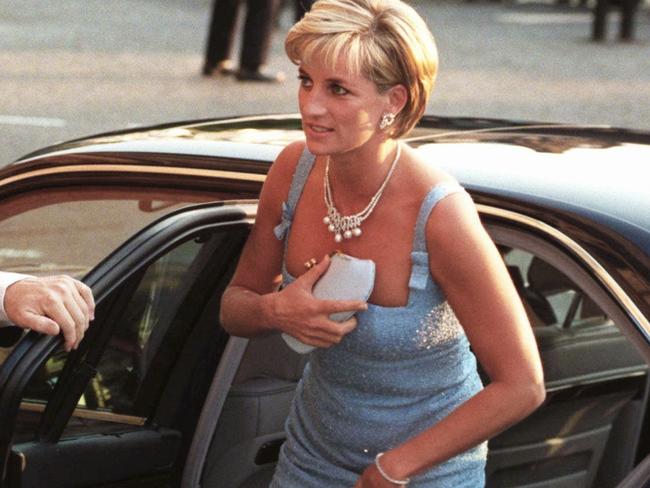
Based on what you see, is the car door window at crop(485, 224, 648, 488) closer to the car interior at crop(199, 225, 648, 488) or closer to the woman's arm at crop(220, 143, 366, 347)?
the car interior at crop(199, 225, 648, 488)

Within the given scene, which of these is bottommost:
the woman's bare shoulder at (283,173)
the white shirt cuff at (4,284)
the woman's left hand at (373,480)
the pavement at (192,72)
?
the pavement at (192,72)

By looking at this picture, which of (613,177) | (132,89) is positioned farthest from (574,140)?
(132,89)

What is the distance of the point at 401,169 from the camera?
2559 millimetres

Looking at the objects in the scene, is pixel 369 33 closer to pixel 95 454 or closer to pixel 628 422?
pixel 95 454

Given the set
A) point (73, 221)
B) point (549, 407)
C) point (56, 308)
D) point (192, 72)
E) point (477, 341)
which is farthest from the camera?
point (192, 72)

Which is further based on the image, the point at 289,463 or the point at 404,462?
the point at 289,463

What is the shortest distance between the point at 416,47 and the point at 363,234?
0.30 m

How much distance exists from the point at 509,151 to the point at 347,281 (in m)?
0.73

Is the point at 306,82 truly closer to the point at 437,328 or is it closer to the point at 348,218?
the point at 348,218

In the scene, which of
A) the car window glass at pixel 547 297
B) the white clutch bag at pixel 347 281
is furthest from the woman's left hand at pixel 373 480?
the car window glass at pixel 547 297

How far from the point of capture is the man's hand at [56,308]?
256cm

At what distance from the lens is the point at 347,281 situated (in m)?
2.52

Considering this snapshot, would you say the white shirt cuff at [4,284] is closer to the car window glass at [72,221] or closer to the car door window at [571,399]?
→ the car window glass at [72,221]

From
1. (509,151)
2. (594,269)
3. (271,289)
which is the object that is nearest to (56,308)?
(271,289)
